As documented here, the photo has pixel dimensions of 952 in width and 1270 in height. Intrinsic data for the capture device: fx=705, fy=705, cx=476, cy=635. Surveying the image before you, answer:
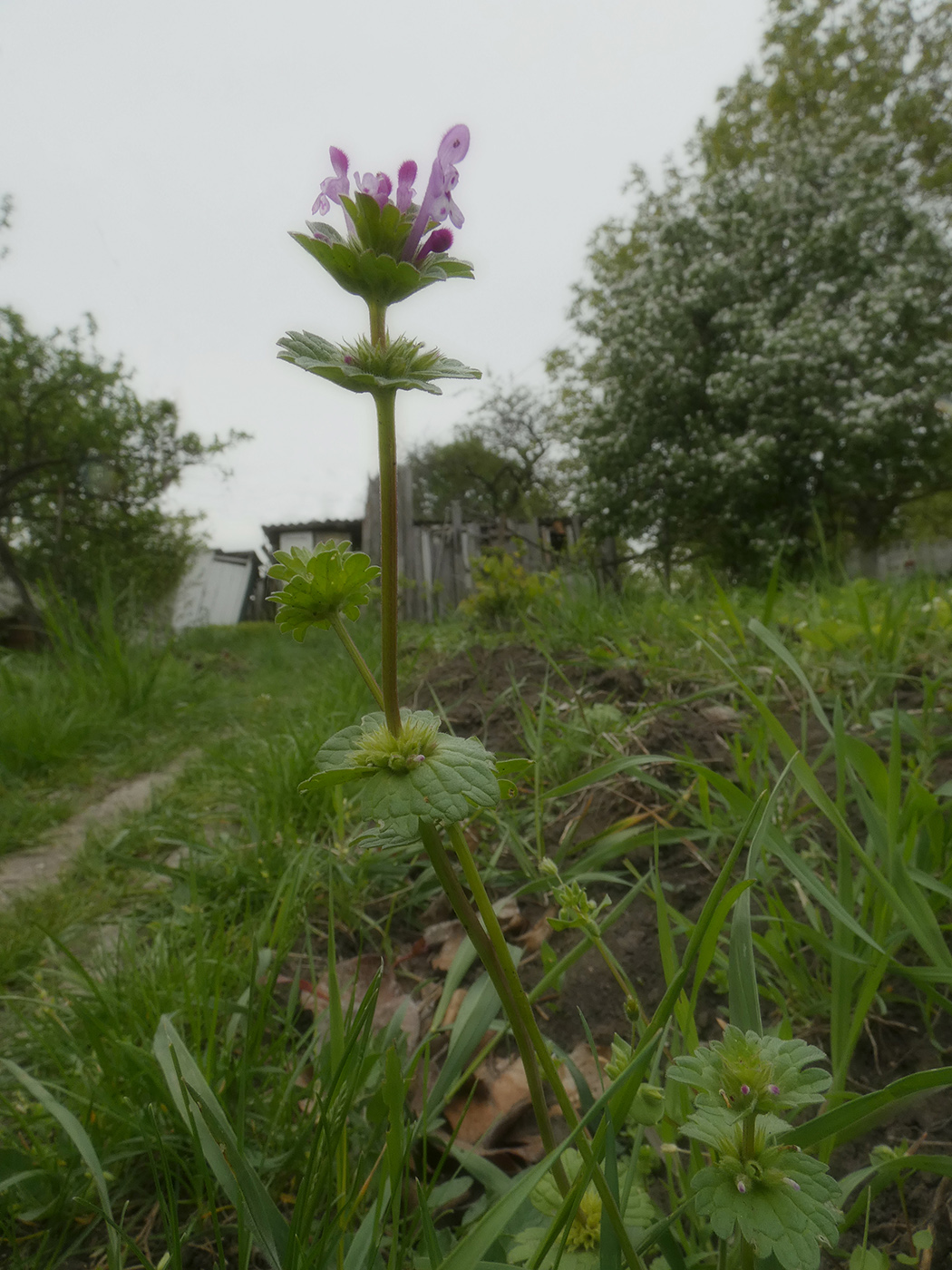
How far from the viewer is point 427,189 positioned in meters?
0.62

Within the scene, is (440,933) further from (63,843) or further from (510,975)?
(63,843)

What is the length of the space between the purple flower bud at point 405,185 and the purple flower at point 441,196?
0.04 ft

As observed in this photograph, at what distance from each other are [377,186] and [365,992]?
1.13 meters

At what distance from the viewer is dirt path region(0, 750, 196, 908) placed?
2115mm

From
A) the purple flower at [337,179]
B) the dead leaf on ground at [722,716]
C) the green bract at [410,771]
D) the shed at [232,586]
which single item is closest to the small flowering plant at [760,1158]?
the green bract at [410,771]

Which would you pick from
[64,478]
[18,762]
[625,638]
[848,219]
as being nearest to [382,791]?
[625,638]

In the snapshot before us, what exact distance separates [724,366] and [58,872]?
36.4 ft

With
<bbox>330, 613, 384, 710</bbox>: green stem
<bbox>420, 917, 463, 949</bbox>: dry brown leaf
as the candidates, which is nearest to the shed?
<bbox>420, 917, 463, 949</bbox>: dry brown leaf

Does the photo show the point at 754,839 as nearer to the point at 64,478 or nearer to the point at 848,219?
the point at 64,478

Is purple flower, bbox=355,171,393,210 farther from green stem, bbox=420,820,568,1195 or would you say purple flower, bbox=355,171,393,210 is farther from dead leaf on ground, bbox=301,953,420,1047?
dead leaf on ground, bbox=301,953,420,1047

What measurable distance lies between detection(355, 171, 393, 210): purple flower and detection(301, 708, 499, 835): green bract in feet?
1.42

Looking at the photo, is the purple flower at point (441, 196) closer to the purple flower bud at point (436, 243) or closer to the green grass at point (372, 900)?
the purple flower bud at point (436, 243)

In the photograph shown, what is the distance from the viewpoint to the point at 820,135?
11.6m

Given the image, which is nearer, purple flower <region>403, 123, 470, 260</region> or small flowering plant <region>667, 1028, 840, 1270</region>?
small flowering plant <region>667, 1028, 840, 1270</region>
